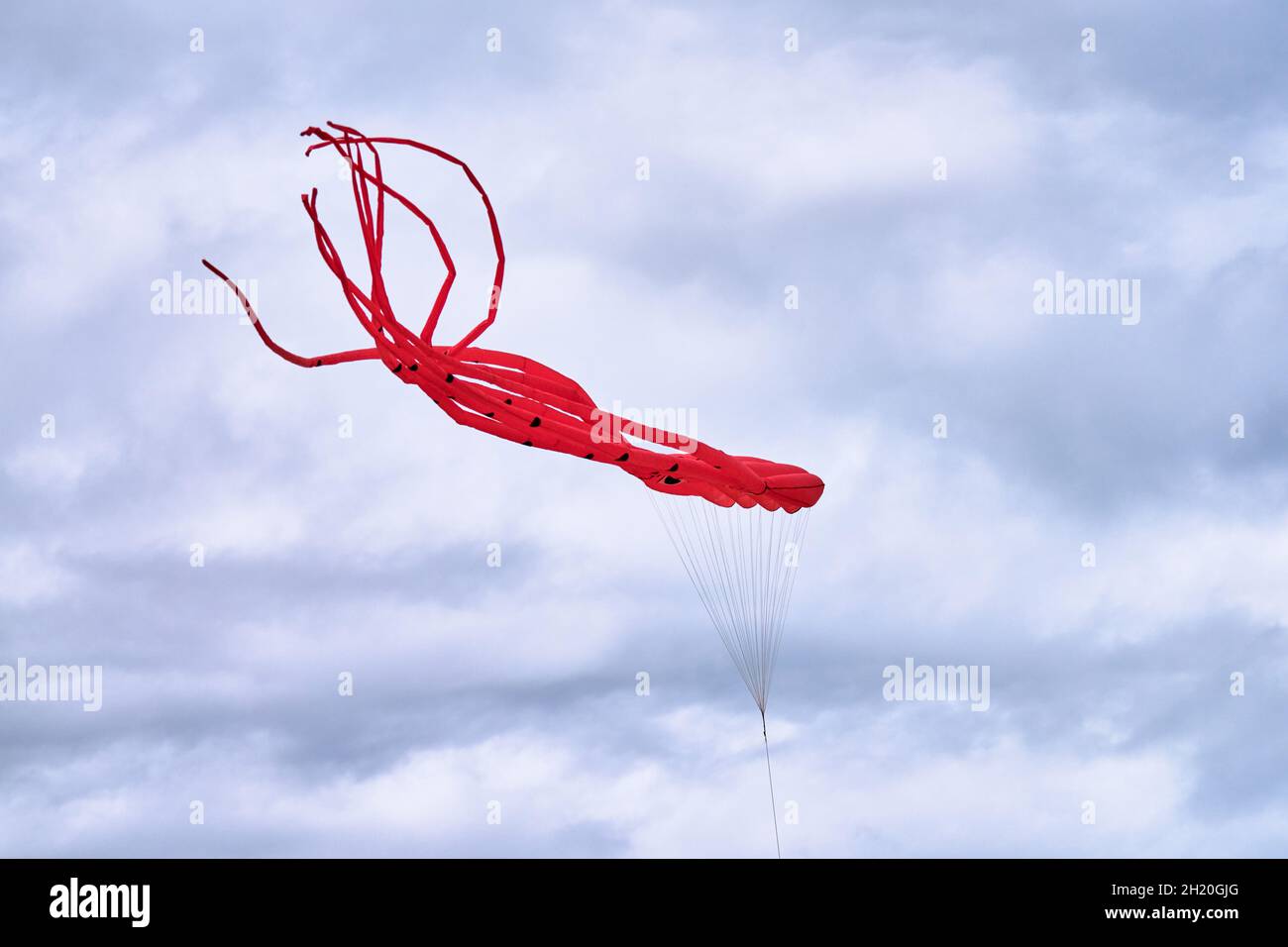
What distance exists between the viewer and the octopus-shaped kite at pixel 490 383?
1808 centimetres

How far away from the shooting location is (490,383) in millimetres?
19375

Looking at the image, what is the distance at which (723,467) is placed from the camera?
2088 centimetres

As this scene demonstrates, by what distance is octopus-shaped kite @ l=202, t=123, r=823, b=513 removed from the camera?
18078 mm
